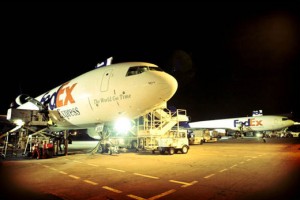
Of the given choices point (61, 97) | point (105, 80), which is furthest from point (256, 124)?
point (105, 80)

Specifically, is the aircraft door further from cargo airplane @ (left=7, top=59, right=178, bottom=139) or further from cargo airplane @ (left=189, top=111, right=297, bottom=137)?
cargo airplane @ (left=189, top=111, right=297, bottom=137)

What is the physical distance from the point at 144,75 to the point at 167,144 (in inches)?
340

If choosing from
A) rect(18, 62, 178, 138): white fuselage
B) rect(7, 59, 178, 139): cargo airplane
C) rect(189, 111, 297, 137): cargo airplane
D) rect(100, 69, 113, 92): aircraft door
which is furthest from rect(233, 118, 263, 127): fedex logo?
rect(100, 69, 113, 92): aircraft door

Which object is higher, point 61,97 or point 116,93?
point 61,97

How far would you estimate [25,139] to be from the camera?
20578mm

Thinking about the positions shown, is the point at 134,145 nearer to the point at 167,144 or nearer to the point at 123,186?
the point at 167,144

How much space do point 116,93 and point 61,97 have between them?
5.95 metres

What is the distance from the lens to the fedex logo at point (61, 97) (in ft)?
52.4

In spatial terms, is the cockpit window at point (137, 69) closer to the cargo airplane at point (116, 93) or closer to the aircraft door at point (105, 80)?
the cargo airplane at point (116, 93)

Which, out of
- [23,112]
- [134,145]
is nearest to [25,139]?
[23,112]

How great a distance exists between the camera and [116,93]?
43.0 feet

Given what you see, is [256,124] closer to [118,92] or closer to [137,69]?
[137,69]

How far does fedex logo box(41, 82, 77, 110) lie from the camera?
1596 centimetres

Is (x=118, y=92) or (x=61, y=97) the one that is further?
(x=61, y=97)
